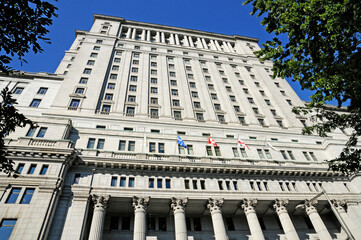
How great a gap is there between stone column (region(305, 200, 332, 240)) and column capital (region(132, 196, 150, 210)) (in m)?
22.3

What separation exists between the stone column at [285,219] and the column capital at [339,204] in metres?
8.33

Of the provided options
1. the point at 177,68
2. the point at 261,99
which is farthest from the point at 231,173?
the point at 177,68

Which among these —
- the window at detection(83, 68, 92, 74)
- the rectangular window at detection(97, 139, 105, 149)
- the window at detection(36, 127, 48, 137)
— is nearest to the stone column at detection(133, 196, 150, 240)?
the rectangular window at detection(97, 139, 105, 149)

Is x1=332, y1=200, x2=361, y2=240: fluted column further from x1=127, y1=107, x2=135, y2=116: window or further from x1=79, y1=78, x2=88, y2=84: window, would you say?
x1=79, y1=78, x2=88, y2=84: window

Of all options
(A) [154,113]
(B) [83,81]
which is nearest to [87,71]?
(B) [83,81]

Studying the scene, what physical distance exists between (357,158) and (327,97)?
221 inches

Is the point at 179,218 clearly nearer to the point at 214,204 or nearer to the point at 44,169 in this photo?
the point at 214,204

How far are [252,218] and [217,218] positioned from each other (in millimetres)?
4732

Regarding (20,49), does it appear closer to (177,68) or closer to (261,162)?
(261,162)

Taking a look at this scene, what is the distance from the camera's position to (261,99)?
50.9 meters

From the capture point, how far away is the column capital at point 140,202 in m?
24.6

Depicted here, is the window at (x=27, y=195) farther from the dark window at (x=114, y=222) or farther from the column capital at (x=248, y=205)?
the column capital at (x=248, y=205)

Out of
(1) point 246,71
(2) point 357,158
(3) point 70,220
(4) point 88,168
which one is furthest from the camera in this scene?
(1) point 246,71

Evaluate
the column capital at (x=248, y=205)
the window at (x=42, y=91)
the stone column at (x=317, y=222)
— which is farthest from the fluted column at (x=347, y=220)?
the window at (x=42, y=91)
